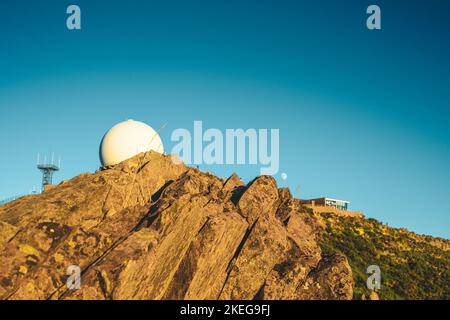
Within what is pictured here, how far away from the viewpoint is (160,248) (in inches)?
1479

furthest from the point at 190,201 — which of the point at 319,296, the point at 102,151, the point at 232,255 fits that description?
the point at 102,151

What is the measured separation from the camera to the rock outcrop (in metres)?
34.9

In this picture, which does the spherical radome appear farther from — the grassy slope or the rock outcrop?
the grassy slope

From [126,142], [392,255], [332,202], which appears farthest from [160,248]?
[332,202]

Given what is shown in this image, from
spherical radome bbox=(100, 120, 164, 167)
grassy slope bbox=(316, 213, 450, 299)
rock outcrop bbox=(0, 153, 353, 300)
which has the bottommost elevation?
grassy slope bbox=(316, 213, 450, 299)

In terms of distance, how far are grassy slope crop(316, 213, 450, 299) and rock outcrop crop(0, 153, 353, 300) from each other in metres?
10.4

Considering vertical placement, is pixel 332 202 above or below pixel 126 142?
below

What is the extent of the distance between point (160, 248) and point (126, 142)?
Answer: 77.1ft

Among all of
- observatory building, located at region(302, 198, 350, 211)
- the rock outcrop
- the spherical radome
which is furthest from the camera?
observatory building, located at region(302, 198, 350, 211)

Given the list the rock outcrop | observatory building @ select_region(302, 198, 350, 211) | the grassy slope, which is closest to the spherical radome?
the rock outcrop

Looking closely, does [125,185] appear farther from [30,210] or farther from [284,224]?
[284,224]

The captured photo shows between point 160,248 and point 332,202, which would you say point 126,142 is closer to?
point 160,248

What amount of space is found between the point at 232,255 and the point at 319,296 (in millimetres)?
7691

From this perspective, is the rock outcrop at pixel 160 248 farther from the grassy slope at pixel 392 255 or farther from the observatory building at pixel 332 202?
the observatory building at pixel 332 202
